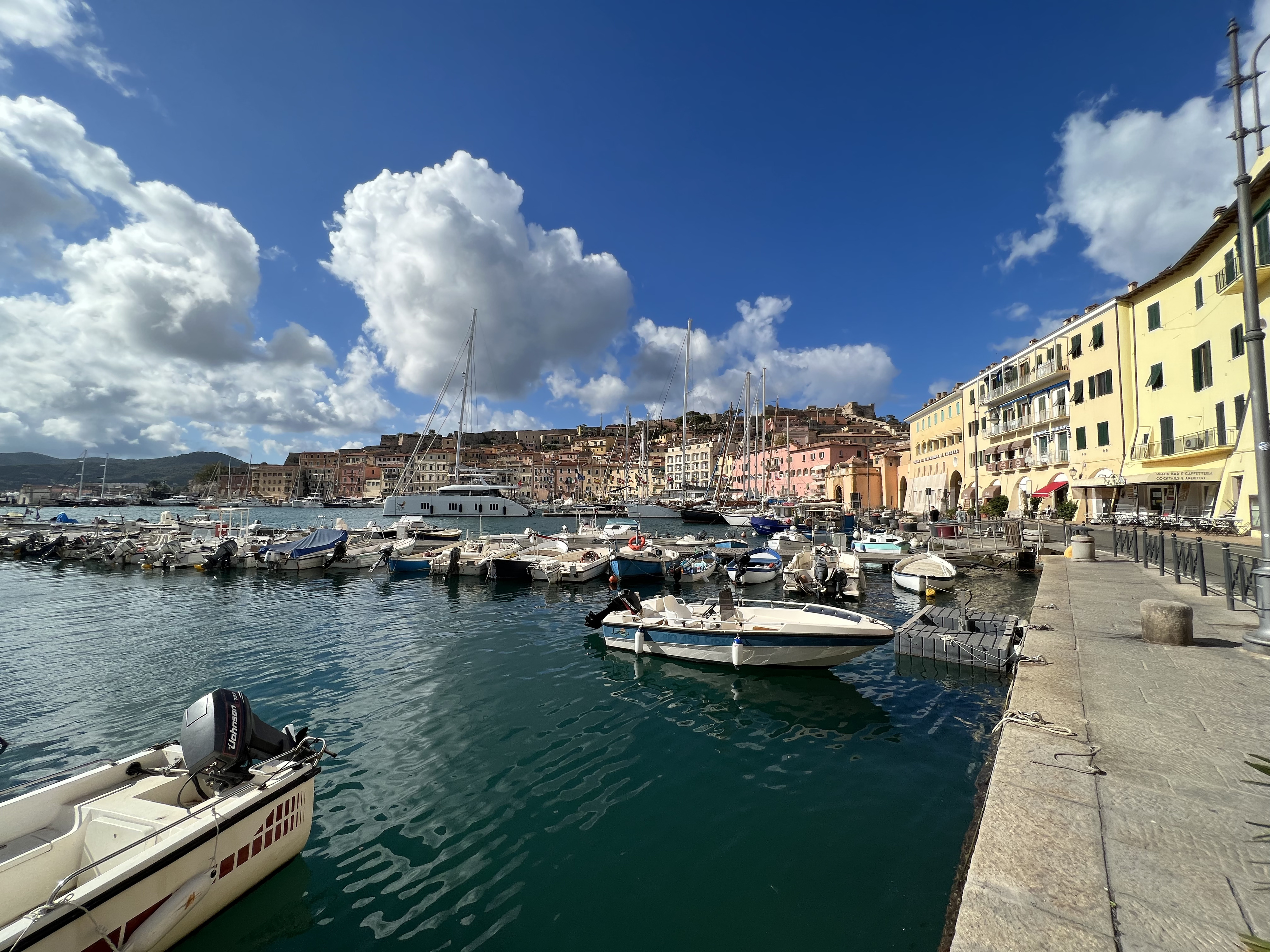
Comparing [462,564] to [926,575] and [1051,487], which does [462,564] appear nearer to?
[926,575]

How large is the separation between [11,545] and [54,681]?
37649 mm

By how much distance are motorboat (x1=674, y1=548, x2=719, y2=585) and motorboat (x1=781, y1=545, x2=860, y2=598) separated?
333 centimetres

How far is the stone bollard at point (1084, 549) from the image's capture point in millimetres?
19297

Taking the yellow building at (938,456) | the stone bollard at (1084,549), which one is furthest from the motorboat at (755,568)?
the yellow building at (938,456)

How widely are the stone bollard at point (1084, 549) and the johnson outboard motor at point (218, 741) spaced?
2341cm

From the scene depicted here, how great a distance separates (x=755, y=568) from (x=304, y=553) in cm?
2088

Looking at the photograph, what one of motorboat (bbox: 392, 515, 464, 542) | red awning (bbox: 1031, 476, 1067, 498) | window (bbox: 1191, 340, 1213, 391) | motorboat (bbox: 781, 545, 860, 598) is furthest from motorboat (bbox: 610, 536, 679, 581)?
red awning (bbox: 1031, 476, 1067, 498)

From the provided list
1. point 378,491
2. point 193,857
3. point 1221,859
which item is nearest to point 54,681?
point 193,857

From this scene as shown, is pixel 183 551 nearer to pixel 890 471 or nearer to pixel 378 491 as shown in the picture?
pixel 890 471

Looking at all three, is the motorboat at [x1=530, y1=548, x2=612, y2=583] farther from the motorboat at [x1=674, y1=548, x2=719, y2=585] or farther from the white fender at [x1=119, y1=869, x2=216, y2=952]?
the white fender at [x1=119, y1=869, x2=216, y2=952]

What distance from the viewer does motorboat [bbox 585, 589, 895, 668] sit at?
32.5ft

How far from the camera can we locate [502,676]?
1056cm

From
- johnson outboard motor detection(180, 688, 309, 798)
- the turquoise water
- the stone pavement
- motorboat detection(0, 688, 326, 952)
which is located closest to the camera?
the stone pavement

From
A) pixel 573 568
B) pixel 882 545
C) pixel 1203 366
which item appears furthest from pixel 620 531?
pixel 1203 366
